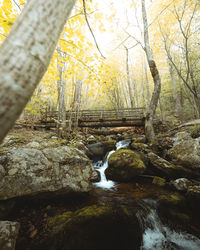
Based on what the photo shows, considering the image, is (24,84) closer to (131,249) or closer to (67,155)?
(67,155)

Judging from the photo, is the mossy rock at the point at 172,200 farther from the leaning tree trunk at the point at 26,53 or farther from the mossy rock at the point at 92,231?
the leaning tree trunk at the point at 26,53

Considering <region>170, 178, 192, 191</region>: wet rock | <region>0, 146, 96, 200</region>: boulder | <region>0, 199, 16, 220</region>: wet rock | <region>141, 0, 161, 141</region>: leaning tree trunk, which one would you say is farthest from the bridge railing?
<region>0, 199, 16, 220</region>: wet rock

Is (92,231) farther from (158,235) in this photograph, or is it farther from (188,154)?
(188,154)

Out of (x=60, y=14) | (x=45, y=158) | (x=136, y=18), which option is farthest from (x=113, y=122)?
(x=60, y=14)

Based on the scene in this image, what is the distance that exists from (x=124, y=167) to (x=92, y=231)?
10.0 ft

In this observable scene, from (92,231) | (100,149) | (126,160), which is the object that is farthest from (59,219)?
(100,149)

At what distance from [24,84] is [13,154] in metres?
2.51

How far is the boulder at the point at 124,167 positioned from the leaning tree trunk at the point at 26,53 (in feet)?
16.3

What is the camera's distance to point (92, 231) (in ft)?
7.55

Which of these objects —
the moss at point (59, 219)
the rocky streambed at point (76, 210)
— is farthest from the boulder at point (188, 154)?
the moss at point (59, 219)

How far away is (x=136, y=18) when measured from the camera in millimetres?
8758

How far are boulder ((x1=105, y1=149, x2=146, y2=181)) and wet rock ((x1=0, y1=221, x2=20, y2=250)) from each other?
13.0ft

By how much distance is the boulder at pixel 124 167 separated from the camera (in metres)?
4.99

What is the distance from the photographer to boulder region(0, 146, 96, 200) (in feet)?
7.79
